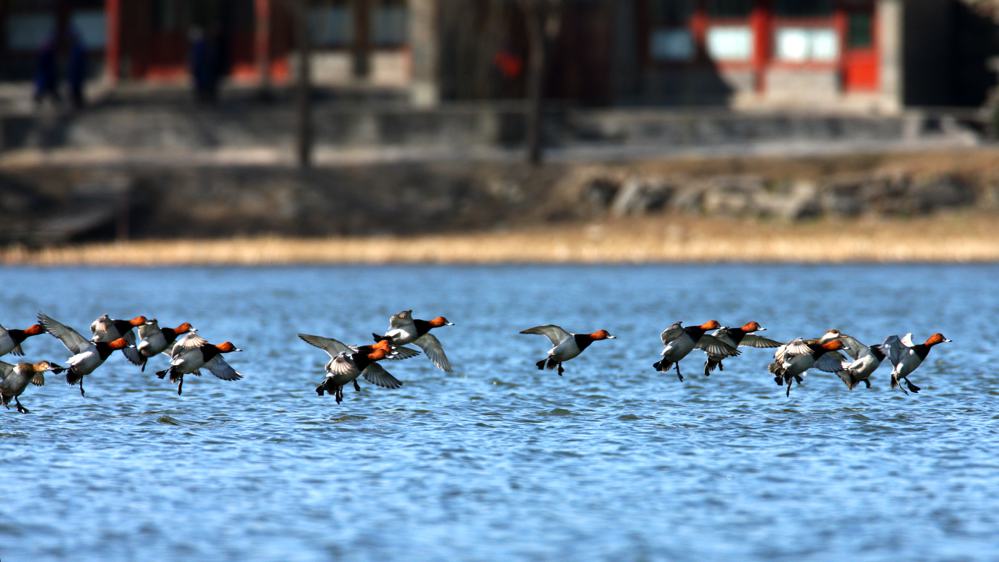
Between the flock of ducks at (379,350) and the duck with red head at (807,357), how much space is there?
0.01 m

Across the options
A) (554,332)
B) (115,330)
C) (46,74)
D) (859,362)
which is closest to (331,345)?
(554,332)

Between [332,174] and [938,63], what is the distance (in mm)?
21047

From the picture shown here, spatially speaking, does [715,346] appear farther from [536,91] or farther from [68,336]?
[536,91]

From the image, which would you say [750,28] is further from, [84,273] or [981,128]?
[84,273]

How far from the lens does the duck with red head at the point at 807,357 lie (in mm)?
21922

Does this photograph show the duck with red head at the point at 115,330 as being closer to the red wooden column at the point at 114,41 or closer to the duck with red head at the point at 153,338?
the duck with red head at the point at 153,338

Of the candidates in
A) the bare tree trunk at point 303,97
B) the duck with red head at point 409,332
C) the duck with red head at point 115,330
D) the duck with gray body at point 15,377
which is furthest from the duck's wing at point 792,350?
the bare tree trunk at point 303,97

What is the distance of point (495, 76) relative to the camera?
60312 millimetres

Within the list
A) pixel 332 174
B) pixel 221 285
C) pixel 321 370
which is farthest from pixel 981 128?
pixel 321 370

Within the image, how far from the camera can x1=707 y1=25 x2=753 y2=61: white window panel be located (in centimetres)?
6172

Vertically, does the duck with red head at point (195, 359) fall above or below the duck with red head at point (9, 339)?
below

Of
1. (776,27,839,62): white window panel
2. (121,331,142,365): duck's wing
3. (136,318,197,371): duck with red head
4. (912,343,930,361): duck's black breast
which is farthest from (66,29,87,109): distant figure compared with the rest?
(912,343,930,361): duck's black breast

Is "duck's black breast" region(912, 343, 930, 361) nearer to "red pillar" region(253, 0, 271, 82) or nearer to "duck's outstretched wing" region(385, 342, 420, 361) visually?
"duck's outstretched wing" region(385, 342, 420, 361)

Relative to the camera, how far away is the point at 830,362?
22.4 m
